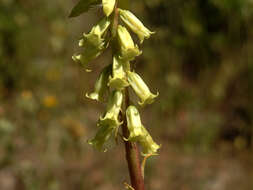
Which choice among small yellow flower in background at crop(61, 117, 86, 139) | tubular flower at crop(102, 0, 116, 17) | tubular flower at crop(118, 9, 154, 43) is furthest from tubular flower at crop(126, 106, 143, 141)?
small yellow flower in background at crop(61, 117, 86, 139)

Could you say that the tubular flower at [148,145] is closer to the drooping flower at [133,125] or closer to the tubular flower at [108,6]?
the drooping flower at [133,125]

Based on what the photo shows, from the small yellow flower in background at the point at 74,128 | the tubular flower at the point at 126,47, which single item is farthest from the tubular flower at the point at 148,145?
the small yellow flower in background at the point at 74,128

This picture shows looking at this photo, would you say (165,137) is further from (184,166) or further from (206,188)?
(206,188)

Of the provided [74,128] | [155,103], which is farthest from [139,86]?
[155,103]

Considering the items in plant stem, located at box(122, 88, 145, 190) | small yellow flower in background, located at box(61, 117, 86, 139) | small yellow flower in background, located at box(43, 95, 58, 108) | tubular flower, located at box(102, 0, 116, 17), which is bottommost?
small yellow flower in background, located at box(61, 117, 86, 139)

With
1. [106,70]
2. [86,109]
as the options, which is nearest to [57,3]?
[86,109]

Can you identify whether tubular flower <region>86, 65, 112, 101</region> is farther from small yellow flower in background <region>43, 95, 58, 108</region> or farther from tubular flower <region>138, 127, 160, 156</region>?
small yellow flower in background <region>43, 95, 58, 108</region>
